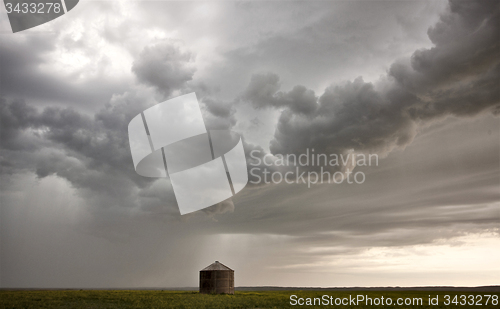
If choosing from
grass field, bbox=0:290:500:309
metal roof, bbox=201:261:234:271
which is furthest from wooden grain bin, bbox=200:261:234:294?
grass field, bbox=0:290:500:309

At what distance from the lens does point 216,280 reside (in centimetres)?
6556

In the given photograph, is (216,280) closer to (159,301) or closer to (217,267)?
(217,267)

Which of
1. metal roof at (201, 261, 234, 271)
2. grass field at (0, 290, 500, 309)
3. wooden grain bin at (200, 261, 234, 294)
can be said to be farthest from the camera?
metal roof at (201, 261, 234, 271)

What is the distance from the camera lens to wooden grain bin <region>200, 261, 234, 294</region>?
65.4 meters

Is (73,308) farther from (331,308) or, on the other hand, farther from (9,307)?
(331,308)

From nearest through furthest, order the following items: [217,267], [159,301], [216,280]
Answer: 1. [159,301]
2. [216,280]
3. [217,267]

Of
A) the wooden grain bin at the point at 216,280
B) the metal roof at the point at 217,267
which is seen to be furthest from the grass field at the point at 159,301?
the metal roof at the point at 217,267

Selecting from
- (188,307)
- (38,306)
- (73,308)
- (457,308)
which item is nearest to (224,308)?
(188,307)

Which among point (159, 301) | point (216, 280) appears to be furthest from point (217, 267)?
point (159, 301)

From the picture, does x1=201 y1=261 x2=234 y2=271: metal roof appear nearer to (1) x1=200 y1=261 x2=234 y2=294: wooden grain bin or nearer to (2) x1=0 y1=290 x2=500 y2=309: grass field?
(1) x1=200 y1=261 x2=234 y2=294: wooden grain bin

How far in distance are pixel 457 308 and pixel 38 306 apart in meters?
48.2

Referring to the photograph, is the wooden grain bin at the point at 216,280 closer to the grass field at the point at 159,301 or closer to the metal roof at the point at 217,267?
the metal roof at the point at 217,267

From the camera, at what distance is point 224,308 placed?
1553 inches

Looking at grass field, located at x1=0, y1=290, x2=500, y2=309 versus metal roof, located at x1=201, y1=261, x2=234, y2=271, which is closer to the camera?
grass field, located at x1=0, y1=290, x2=500, y2=309
